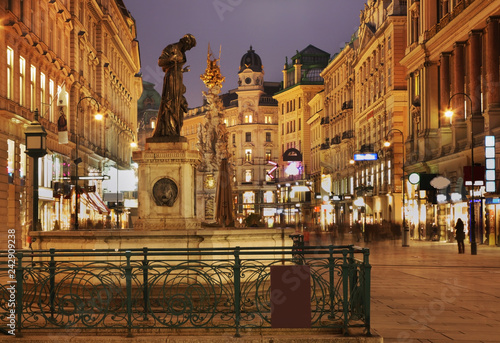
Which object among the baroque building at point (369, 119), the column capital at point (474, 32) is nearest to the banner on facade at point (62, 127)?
the column capital at point (474, 32)

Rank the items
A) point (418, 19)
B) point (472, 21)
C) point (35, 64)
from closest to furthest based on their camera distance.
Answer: point (35, 64) → point (472, 21) → point (418, 19)

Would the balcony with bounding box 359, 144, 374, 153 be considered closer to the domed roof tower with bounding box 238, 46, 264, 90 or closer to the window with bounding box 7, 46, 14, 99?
the window with bounding box 7, 46, 14, 99

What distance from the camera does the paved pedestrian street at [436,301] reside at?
42.5 ft

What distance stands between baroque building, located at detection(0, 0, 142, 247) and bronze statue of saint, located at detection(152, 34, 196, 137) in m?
7.51

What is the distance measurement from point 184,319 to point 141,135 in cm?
18332

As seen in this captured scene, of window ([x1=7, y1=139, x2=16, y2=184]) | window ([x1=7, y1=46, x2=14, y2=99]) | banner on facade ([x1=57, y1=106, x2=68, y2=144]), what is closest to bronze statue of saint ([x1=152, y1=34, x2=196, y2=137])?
banner on facade ([x1=57, y1=106, x2=68, y2=144])

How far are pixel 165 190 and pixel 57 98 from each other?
33.9 meters

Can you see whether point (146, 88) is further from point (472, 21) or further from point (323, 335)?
point (323, 335)

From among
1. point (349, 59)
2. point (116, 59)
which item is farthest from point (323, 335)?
point (349, 59)

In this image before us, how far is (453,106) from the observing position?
5628 cm

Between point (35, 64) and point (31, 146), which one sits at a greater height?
point (35, 64)

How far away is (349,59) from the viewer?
9769 centimetres

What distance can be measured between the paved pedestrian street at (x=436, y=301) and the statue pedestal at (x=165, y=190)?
471cm

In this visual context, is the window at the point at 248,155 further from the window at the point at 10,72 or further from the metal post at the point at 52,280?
the metal post at the point at 52,280
